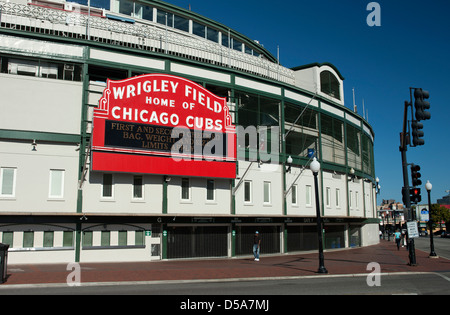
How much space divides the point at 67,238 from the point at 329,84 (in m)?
30.5

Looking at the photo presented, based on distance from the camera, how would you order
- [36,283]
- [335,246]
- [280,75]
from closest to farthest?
[36,283], [280,75], [335,246]

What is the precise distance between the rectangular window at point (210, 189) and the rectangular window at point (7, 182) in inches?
475

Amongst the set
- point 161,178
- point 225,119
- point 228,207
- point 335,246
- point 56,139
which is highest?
point 225,119

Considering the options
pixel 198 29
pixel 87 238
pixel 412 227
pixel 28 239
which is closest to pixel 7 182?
pixel 28 239

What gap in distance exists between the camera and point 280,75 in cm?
3738

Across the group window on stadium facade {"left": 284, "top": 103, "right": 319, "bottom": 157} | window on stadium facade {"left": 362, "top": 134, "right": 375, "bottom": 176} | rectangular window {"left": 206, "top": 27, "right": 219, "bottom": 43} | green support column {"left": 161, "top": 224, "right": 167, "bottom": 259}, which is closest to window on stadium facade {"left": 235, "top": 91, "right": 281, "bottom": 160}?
window on stadium facade {"left": 284, "top": 103, "right": 319, "bottom": 157}

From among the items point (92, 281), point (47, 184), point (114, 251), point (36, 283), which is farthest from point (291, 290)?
point (47, 184)

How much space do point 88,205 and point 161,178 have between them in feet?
15.9

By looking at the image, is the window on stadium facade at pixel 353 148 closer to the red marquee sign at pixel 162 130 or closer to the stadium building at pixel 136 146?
the stadium building at pixel 136 146
